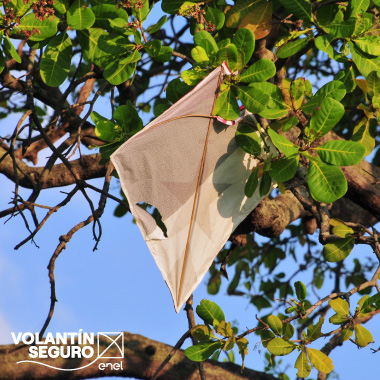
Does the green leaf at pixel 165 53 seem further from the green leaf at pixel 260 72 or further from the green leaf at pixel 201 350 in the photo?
the green leaf at pixel 201 350

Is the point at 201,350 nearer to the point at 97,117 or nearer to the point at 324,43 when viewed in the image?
the point at 97,117

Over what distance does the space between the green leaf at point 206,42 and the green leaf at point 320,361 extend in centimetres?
120

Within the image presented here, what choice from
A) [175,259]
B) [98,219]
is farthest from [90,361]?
[175,259]

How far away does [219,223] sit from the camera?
7.65 feet

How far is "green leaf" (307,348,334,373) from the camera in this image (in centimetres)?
220

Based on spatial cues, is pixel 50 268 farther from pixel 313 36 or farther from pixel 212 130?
pixel 313 36

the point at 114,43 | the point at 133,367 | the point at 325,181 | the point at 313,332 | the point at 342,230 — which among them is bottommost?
the point at 313,332

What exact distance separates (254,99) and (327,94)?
11.6 inches

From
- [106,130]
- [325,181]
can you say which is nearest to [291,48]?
[325,181]

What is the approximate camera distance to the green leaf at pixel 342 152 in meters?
1.97

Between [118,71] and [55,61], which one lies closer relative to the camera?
[118,71]

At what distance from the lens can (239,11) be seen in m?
2.49

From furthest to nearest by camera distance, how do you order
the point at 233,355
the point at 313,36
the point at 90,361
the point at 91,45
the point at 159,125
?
the point at 233,355 → the point at 90,361 → the point at 91,45 → the point at 313,36 → the point at 159,125

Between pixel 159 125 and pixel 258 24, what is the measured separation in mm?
720
